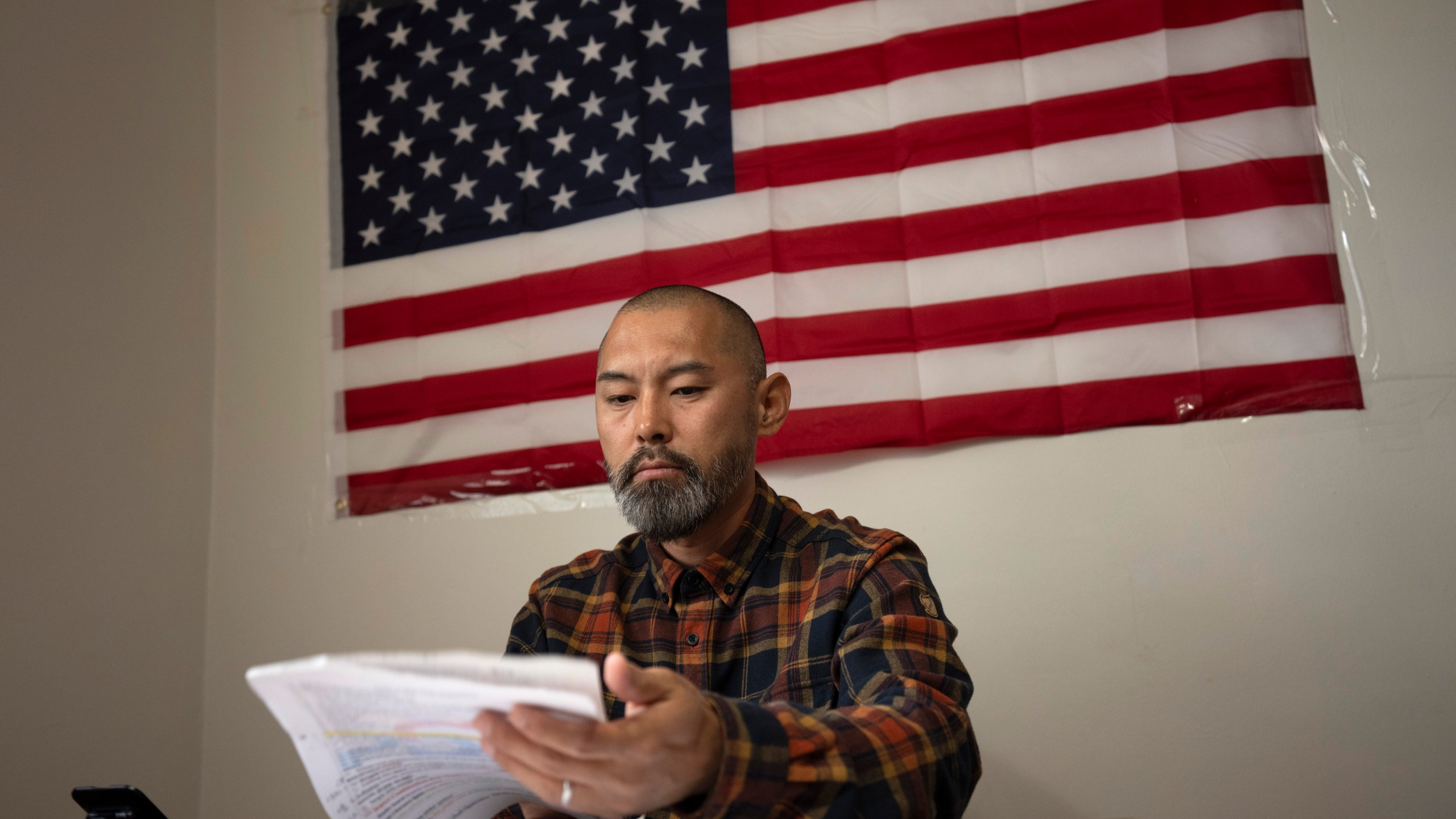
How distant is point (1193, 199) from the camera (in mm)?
Answer: 1803

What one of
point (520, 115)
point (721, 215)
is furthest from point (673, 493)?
point (520, 115)

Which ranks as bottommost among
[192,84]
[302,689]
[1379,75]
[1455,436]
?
[302,689]

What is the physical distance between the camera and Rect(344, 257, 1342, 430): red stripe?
174cm

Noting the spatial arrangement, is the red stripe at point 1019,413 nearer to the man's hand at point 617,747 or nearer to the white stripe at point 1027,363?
the white stripe at point 1027,363

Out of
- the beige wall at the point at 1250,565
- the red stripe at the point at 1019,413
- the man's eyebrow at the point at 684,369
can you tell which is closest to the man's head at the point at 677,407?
the man's eyebrow at the point at 684,369

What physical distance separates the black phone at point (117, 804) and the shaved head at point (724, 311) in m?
0.80

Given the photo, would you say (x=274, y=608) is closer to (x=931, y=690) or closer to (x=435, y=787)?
(x=435, y=787)

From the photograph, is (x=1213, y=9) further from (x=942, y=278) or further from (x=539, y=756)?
(x=539, y=756)

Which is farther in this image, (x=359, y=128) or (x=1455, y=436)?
(x=359, y=128)

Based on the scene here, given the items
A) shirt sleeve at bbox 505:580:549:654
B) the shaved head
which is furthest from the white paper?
the shaved head

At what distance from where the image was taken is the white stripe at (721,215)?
181 cm

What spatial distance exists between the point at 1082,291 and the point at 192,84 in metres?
2.19

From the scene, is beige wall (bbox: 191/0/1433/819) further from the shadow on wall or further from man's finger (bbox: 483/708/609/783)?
man's finger (bbox: 483/708/609/783)

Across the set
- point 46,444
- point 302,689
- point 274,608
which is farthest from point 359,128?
point 302,689
